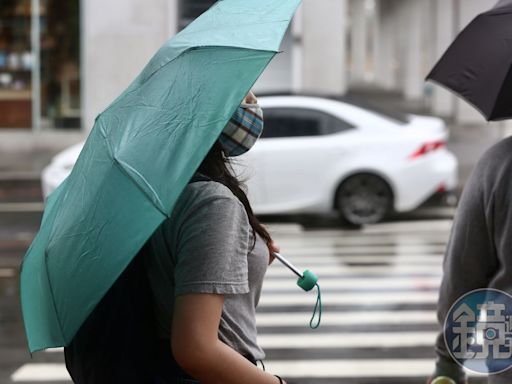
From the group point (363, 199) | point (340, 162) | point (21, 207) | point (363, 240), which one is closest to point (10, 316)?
point (363, 240)

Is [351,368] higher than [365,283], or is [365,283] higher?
[351,368]

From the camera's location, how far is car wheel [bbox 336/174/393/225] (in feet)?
42.5

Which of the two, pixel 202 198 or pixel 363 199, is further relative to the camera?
pixel 363 199

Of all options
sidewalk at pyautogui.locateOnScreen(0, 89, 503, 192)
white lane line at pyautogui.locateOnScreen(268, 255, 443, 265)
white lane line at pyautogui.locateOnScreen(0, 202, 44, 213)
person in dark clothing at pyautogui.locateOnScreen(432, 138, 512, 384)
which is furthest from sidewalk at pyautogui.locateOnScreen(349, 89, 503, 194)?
person in dark clothing at pyautogui.locateOnScreen(432, 138, 512, 384)

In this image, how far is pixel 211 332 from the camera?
2121 mm

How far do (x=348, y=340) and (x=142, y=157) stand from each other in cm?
554

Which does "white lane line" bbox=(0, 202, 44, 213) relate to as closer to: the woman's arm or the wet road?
the wet road

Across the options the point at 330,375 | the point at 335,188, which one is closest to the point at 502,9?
the point at 330,375

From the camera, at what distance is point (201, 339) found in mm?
2115

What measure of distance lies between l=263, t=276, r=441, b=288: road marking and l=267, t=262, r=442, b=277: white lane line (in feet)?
0.79

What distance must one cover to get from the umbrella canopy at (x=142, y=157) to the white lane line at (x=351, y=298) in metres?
6.38

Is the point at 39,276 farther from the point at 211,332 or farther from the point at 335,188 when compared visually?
the point at 335,188

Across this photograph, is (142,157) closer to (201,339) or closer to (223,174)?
(223,174)

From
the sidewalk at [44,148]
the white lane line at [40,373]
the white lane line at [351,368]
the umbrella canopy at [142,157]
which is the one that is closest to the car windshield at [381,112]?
the sidewalk at [44,148]
